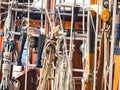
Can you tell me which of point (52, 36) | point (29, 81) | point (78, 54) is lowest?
point (29, 81)

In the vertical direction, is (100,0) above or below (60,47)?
above

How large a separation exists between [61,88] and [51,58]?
0.58ft

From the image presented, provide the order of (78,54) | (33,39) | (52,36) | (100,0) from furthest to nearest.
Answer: (78,54)
(33,39)
(52,36)
(100,0)

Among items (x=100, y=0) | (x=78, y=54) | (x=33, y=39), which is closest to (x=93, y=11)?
(x=100, y=0)

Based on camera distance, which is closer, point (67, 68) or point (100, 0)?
point (100, 0)

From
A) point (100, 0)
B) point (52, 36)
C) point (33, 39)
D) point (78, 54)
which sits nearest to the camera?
point (100, 0)

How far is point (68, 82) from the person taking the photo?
8.16ft

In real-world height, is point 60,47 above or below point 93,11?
below

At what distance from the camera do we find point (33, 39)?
4.21m

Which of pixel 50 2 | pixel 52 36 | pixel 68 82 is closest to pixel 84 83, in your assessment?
pixel 68 82

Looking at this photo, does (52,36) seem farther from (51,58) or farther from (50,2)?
(50,2)

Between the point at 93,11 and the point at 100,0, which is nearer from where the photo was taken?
the point at 100,0

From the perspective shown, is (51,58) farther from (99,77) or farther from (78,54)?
(78,54)

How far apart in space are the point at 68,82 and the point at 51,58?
0.16m
